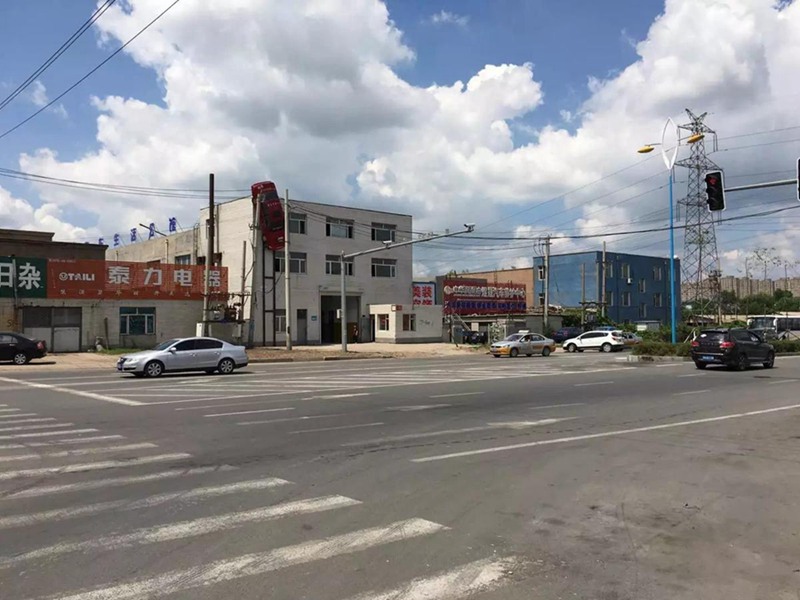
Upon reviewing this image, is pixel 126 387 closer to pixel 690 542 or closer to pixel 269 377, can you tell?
pixel 269 377

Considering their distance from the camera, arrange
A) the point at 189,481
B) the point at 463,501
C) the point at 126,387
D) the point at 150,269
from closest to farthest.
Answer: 1. the point at 463,501
2. the point at 189,481
3. the point at 126,387
4. the point at 150,269

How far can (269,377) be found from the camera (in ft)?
78.8

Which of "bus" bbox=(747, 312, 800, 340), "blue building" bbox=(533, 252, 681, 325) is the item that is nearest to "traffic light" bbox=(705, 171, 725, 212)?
"bus" bbox=(747, 312, 800, 340)

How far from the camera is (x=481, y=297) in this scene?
66625mm

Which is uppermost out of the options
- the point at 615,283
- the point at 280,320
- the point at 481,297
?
the point at 615,283

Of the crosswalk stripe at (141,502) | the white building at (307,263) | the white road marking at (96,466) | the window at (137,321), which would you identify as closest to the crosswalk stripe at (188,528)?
the crosswalk stripe at (141,502)

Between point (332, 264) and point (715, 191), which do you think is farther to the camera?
point (332, 264)

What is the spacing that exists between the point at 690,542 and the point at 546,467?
9.95 ft

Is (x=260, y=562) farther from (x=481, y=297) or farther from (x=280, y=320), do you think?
(x=481, y=297)

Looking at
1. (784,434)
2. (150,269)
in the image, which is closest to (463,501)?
(784,434)

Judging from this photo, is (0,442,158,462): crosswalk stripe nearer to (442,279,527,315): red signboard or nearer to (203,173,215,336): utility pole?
(203,173,215,336): utility pole

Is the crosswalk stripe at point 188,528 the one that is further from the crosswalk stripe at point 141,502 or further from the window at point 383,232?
the window at point 383,232

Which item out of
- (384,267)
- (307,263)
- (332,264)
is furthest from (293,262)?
(384,267)

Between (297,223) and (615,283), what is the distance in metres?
43.7
